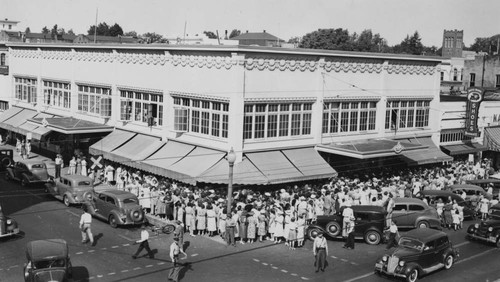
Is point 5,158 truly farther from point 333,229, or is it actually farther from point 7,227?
point 333,229

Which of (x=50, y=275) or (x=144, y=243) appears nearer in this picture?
(x=50, y=275)

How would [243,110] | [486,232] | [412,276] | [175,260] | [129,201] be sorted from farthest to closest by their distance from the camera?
1. [243,110]
2. [129,201]
3. [486,232]
4. [412,276]
5. [175,260]

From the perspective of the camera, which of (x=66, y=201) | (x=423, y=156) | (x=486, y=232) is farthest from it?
(x=423, y=156)

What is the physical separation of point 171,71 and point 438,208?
1742 centimetres

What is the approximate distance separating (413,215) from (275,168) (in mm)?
7908

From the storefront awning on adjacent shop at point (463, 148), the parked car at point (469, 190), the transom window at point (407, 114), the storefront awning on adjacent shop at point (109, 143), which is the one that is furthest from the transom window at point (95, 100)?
the storefront awning on adjacent shop at point (463, 148)

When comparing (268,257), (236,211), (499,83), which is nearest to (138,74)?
(236,211)

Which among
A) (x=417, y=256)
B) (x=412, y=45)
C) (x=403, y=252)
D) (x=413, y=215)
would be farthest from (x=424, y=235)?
(x=412, y=45)

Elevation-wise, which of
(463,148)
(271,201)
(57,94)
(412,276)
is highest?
(57,94)

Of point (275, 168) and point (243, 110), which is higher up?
point (243, 110)

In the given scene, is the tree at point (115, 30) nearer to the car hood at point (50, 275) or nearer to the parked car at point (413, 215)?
the parked car at point (413, 215)

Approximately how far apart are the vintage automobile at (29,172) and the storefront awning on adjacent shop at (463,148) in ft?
96.8

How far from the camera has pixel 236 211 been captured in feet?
86.6

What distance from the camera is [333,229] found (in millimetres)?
26438
